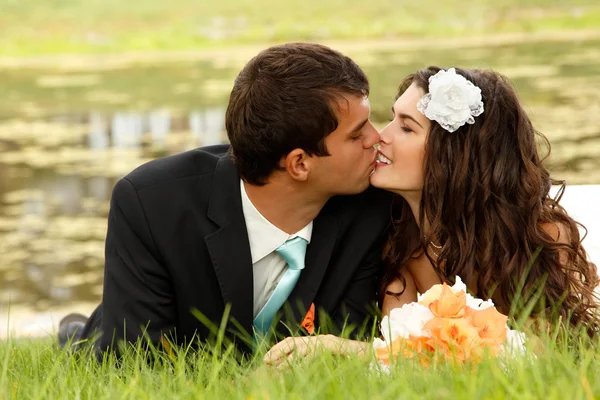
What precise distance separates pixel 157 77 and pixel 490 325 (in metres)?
17.2

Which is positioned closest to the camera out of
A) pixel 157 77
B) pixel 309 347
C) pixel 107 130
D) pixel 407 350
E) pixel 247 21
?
pixel 407 350

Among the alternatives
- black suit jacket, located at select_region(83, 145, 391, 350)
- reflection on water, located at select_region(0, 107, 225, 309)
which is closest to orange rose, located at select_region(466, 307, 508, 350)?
black suit jacket, located at select_region(83, 145, 391, 350)

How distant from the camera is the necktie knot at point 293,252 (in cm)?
357

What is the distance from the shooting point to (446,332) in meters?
2.50

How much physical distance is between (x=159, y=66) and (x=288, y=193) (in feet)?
57.1

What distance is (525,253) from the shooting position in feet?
12.2

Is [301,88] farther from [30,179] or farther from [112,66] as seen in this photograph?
[112,66]

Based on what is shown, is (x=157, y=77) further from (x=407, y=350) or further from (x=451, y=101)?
(x=407, y=350)

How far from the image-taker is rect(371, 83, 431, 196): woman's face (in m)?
3.60

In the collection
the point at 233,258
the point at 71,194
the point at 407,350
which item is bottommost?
the point at 71,194

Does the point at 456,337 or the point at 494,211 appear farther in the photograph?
the point at 494,211

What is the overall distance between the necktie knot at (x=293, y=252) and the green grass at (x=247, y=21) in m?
18.8

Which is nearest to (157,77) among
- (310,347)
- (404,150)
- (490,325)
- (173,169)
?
(173,169)

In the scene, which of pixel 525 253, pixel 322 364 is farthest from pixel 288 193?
pixel 322 364
